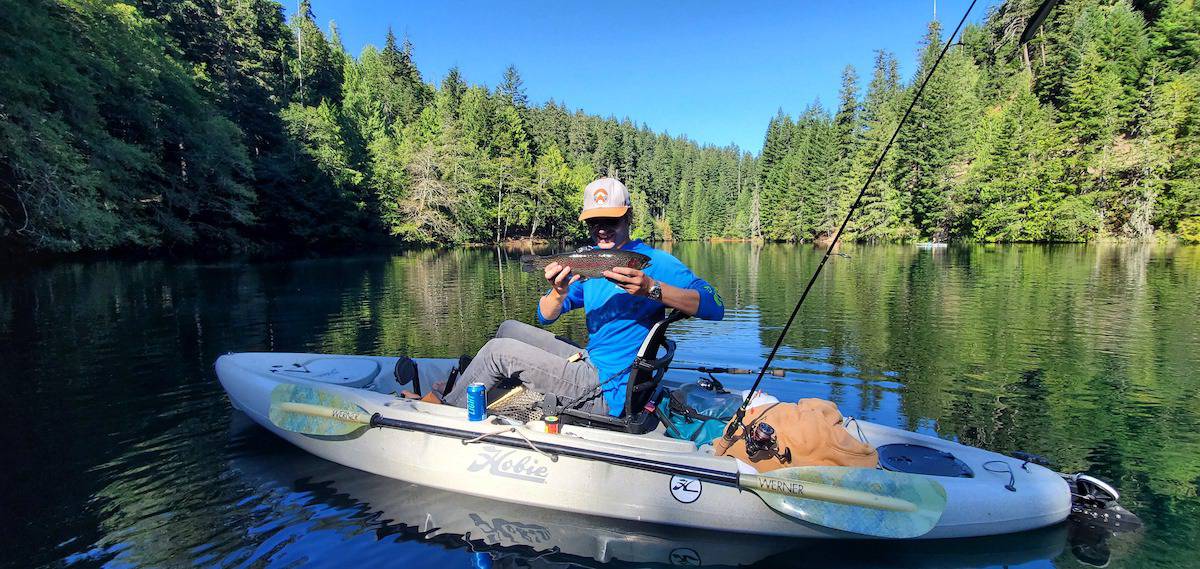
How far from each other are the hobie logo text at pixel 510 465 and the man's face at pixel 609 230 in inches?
70.1

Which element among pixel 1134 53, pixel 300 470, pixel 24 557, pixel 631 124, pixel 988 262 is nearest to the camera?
pixel 24 557

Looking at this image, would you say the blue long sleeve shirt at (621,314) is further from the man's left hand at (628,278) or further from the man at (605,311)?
the man's left hand at (628,278)

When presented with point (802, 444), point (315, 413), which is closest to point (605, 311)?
point (802, 444)

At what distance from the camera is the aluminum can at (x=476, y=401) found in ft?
14.3

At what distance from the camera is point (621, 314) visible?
4.12 metres

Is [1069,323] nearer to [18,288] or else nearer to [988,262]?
[988,262]

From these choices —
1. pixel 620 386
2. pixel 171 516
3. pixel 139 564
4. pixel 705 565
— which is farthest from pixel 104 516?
pixel 705 565

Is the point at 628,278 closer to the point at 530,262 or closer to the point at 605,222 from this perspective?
the point at 605,222

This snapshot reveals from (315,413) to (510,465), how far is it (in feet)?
6.51

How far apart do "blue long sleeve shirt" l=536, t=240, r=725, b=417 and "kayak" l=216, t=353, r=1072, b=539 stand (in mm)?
440

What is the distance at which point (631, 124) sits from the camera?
4181 inches

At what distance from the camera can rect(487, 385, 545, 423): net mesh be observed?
4586 mm

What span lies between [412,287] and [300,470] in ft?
52.6

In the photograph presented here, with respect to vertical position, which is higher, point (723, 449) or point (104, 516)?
point (723, 449)
